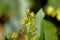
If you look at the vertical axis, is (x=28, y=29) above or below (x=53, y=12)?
below

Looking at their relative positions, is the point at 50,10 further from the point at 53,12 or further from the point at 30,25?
the point at 30,25

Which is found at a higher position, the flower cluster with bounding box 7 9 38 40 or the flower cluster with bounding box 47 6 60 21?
the flower cluster with bounding box 47 6 60 21

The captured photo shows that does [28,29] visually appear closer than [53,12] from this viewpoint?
Yes

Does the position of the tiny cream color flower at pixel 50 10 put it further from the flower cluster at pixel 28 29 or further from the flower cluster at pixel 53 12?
the flower cluster at pixel 28 29

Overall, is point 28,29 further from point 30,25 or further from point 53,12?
point 53,12

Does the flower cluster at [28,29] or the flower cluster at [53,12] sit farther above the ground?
the flower cluster at [53,12]

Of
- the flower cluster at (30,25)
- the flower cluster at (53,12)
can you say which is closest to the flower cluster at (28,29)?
the flower cluster at (30,25)

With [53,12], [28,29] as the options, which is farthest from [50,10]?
[28,29]

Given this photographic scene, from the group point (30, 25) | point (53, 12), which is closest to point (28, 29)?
point (30, 25)

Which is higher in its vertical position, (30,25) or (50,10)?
(50,10)

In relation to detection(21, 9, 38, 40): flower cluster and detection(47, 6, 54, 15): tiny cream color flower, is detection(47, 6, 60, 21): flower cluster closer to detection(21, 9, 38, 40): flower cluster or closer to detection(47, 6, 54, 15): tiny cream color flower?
detection(47, 6, 54, 15): tiny cream color flower

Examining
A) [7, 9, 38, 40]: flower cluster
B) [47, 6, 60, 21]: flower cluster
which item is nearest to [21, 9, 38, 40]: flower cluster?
[7, 9, 38, 40]: flower cluster

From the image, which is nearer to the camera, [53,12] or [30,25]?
[30,25]
